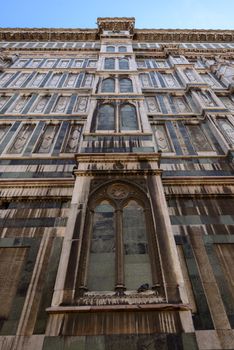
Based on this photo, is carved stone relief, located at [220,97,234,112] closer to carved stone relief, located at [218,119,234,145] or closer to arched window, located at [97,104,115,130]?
carved stone relief, located at [218,119,234,145]

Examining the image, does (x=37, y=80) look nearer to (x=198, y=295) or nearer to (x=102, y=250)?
(x=102, y=250)

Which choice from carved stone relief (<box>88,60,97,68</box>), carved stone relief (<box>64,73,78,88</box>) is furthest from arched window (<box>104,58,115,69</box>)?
carved stone relief (<box>64,73,78,88</box>)

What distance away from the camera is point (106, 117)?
28.6 ft

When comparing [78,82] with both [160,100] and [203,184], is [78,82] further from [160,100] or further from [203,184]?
[203,184]

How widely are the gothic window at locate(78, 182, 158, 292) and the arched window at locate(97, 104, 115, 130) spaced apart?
2886mm

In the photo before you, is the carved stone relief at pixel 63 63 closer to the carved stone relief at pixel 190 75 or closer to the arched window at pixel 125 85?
the arched window at pixel 125 85

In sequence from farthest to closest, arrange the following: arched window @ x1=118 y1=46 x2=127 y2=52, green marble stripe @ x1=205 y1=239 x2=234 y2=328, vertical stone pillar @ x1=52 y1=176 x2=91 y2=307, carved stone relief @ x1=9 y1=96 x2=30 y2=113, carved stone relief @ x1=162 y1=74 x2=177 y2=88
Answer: arched window @ x1=118 y1=46 x2=127 y2=52
carved stone relief @ x1=162 y1=74 x2=177 y2=88
carved stone relief @ x1=9 y1=96 x2=30 y2=113
green marble stripe @ x1=205 y1=239 x2=234 y2=328
vertical stone pillar @ x1=52 y1=176 x2=91 y2=307

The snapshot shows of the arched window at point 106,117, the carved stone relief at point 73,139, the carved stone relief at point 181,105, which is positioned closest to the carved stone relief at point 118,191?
the arched window at point 106,117

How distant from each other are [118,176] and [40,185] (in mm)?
2377

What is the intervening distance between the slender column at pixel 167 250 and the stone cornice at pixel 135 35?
18.7 metres

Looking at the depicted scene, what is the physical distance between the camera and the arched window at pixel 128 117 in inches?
322

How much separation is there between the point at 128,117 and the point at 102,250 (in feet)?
17.4

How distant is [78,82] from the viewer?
1384 centimetres

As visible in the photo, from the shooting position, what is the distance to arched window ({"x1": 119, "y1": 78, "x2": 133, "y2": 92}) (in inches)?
429
